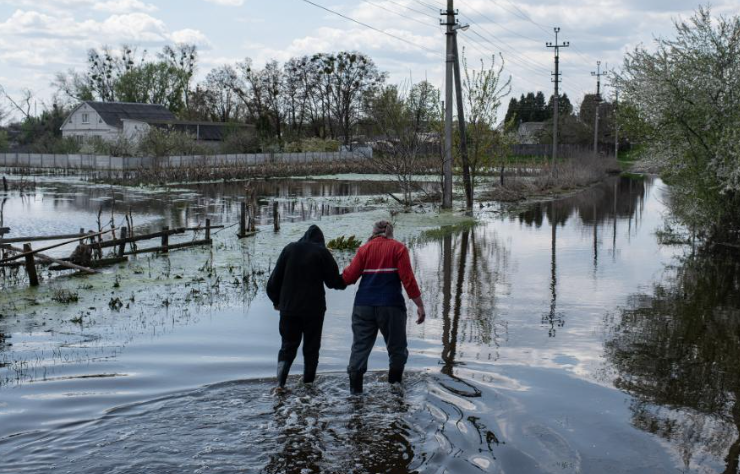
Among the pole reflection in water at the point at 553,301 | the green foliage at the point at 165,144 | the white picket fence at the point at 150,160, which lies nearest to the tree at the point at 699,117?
the pole reflection in water at the point at 553,301

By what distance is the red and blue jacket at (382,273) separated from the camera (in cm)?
806

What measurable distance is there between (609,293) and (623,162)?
264 feet

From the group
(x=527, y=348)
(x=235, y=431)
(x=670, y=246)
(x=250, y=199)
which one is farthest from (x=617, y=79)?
(x=235, y=431)

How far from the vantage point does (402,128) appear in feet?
109

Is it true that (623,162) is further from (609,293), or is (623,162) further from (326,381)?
(326,381)

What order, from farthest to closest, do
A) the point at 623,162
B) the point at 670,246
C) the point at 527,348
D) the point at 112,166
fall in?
the point at 623,162 → the point at 112,166 → the point at 670,246 → the point at 527,348

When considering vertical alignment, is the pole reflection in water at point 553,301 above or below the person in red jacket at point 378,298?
below

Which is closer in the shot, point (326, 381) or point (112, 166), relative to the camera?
point (326, 381)

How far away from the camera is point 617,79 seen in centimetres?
2433

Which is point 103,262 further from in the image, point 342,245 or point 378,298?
point 378,298

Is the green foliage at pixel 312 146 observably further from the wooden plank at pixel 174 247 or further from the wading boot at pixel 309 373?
the wading boot at pixel 309 373

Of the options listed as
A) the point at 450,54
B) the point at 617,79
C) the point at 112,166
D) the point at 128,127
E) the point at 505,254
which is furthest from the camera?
the point at 128,127

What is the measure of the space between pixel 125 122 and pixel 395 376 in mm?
81324

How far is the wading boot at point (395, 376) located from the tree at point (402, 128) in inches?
951
